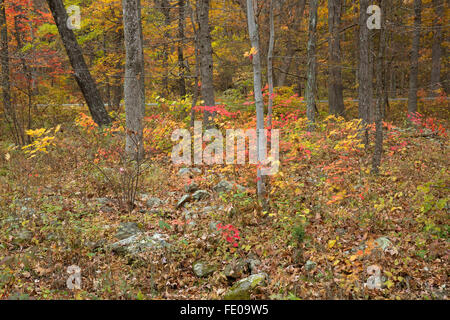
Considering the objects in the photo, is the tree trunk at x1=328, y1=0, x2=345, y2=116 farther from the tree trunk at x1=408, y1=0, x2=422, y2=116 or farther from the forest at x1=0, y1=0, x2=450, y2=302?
the forest at x1=0, y1=0, x2=450, y2=302

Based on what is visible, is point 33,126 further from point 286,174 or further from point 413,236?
point 413,236

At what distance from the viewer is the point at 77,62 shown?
11.5m

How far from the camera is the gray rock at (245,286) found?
4.11m

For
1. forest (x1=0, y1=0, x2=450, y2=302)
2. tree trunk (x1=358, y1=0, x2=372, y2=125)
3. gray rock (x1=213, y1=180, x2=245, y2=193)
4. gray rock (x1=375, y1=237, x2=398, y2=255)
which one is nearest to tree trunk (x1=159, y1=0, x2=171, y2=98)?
forest (x1=0, y1=0, x2=450, y2=302)

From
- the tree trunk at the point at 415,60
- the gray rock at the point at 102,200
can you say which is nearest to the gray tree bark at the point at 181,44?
the gray rock at the point at 102,200

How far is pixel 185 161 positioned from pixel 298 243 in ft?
16.0

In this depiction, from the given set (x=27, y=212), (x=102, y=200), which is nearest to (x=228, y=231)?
(x=102, y=200)

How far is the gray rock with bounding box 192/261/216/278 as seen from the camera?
4.76m

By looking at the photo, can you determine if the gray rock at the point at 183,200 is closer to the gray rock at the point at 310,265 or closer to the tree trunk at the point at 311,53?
the gray rock at the point at 310,265

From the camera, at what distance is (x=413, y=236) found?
5227 millimetres

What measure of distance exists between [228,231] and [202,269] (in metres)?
1.01

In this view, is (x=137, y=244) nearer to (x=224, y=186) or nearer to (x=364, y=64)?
(x=224, y=186)

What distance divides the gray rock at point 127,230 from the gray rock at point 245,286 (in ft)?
7.26
